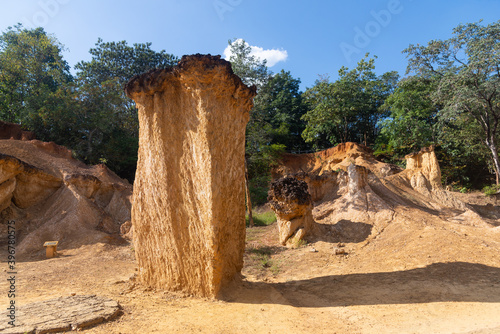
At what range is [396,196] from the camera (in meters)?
12.1

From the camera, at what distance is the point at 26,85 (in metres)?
19.0

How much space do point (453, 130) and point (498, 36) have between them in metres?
7.28

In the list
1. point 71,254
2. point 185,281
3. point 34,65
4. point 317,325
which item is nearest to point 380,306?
point 317,325

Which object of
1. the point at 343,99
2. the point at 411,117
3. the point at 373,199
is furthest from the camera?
the point at 343,99

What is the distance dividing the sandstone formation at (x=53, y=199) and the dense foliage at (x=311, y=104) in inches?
188

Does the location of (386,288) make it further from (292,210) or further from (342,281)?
(292,210)

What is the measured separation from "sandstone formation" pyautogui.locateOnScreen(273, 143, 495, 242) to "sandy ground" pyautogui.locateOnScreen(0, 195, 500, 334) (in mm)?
756

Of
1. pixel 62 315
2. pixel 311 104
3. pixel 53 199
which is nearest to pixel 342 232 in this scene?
pixel 62 315

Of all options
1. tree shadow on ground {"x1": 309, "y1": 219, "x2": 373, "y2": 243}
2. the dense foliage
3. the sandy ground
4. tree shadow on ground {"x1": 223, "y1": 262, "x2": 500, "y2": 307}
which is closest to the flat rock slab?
the sandy ground

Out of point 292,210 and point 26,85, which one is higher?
point 26,85

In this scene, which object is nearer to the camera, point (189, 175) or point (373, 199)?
point (189, 175)

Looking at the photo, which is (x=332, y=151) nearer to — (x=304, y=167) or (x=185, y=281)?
(x=304, y=167)

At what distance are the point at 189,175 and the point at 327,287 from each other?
12.1 ft

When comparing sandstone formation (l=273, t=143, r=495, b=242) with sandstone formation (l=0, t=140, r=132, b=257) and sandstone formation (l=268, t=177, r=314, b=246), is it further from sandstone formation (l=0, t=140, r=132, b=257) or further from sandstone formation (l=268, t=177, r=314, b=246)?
sandstone formation (l=0, t=140, r=132, b=257)
